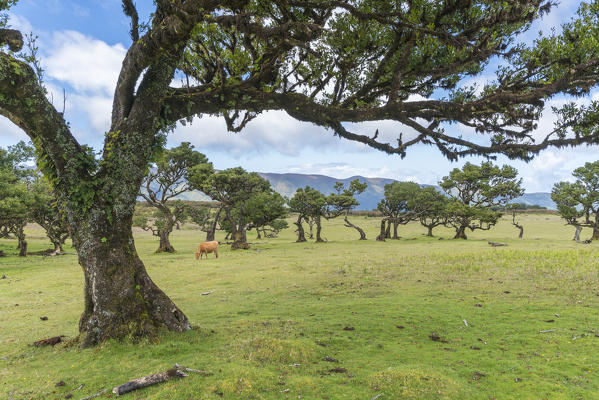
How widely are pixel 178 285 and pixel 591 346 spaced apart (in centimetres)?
1511

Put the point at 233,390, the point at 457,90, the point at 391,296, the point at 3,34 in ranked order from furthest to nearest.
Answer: the point at 391,296 < the point at 457,90 < the point at 3,34 < the point at 233,390

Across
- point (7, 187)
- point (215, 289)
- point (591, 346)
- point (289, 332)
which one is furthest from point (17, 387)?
point (7, 187)

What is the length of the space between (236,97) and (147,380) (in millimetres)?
6163

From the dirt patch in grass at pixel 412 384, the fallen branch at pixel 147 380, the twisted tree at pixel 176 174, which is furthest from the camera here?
the twisted tree at pixel 176 174

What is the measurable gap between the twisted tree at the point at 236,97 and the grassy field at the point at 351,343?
1.29 m

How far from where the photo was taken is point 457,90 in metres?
9.71

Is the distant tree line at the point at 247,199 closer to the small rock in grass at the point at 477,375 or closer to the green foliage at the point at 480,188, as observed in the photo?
the green foliage at the point at 480,188

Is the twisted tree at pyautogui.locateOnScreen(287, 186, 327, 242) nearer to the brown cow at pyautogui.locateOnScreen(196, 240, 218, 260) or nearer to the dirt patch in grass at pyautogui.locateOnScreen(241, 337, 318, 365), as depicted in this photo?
the brown cow at pyautogui.locateOnScreen(196, 240, 218, 260)

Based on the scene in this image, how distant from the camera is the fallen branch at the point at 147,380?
15.4ft

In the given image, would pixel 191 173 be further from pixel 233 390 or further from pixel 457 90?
pixel 233 390

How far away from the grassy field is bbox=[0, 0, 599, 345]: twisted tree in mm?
1294

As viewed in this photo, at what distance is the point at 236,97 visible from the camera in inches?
A: 305

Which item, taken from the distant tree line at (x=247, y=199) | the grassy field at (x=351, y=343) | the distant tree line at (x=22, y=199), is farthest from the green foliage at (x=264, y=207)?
the grassy field at (x=351, y=343)

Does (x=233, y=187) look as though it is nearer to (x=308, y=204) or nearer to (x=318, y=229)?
(x=308, y=204)
